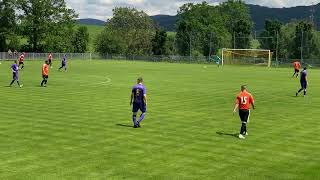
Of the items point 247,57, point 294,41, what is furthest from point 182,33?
point 294,41

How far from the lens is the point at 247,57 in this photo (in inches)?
3819

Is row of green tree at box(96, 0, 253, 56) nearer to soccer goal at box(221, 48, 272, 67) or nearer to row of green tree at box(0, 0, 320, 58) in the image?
row of green tree at box(0, 0, 320, 58)

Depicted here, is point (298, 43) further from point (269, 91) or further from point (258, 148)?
point (258, 148)

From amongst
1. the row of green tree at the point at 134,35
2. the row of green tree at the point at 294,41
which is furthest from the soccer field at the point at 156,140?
the row of green tree at the point at 134,35

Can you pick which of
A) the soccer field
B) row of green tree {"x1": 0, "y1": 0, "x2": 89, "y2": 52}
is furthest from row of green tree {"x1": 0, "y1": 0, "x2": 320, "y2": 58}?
the soccer field

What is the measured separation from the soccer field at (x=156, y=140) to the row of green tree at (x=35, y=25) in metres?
88.1

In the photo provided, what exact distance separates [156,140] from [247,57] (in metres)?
80.9

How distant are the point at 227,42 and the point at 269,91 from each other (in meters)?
78.2

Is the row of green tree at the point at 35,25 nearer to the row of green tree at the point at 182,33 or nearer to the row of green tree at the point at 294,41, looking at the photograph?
the row of green tree at the point at 182,33

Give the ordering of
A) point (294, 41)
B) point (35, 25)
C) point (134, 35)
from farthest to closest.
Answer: point (134, 35) → point (35, 25) → point (294, 41)

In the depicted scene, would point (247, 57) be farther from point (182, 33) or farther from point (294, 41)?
point (182, 33)

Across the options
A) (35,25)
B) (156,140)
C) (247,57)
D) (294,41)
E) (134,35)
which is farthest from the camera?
(134,35)

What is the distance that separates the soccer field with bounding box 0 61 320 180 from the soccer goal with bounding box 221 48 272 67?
63.3m

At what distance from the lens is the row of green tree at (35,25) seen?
116125 millimetres
